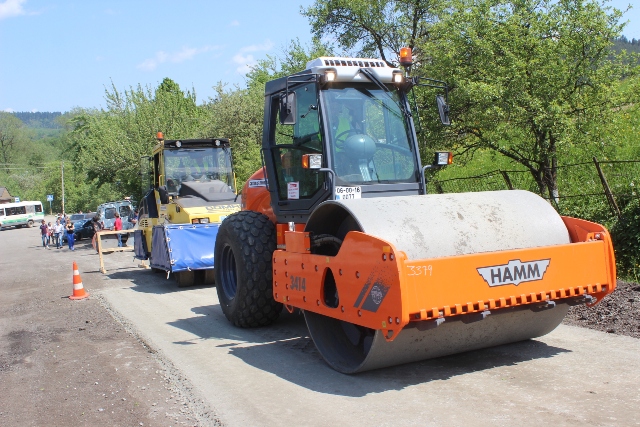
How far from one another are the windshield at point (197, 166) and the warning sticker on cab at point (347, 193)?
8106 millimetres

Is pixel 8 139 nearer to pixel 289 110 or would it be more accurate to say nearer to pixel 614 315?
pixel 289 110

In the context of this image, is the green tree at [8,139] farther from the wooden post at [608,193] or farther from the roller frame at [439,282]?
the roller frame at [439,282]

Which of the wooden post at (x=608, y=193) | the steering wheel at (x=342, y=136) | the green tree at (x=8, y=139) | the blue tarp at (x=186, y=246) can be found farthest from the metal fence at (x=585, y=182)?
the green tree at (x=8, y=139)

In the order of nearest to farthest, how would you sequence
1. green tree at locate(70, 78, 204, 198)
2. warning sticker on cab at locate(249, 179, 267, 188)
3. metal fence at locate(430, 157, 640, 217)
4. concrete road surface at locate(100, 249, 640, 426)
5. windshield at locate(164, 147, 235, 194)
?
concrete road surface at locate(100, 249, 640, 426) → warning sticker on cab at locate(249, 179, 267, 188) → metal fence at locate(430, 157, 640, 217) → windshield at locate(164, 147, 235, 194) → green tree at locate(70, 78, 204, 198)

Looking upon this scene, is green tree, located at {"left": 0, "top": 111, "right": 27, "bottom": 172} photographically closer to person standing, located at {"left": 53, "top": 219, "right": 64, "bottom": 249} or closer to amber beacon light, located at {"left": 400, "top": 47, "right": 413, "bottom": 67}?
person standing, located at {"left": 53, "top": 219, "right": 64, "bottom": 249}

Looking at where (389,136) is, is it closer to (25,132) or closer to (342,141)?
(342,141)

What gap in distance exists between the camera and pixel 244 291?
7.44m

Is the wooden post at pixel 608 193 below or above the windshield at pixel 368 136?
below

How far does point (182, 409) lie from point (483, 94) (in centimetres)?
818

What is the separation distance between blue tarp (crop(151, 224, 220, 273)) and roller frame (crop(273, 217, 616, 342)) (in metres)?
6.07

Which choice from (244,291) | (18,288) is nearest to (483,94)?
(244,291)

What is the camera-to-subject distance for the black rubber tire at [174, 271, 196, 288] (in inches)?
476

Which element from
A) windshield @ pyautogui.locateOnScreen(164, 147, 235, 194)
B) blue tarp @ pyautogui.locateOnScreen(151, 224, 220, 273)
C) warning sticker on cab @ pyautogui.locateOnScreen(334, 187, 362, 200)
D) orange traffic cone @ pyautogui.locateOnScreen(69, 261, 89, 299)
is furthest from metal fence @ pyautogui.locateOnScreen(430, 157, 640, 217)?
orange traffic cone @ pyautogui.locateOnScreen(69, 261, 89, 299)

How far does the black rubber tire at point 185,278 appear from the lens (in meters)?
12.1
